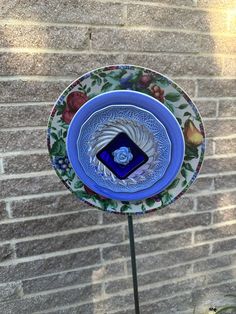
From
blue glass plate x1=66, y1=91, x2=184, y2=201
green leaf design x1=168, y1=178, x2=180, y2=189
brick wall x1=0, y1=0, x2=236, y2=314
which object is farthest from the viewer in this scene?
brick wall x1=0, y1=0, x2=236, y2=314

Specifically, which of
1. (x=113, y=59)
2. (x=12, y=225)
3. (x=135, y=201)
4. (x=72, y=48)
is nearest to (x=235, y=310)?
(x=135, y=201)

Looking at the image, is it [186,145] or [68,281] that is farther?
[68,281]

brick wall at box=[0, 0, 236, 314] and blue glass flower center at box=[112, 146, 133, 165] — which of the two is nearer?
blue glass flower center at box=[112, 146, 133, 165]

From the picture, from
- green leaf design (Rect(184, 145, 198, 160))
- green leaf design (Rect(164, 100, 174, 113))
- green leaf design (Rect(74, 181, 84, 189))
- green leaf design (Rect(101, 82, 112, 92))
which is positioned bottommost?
green leaf design (Rect(74, 181, 84, 189))

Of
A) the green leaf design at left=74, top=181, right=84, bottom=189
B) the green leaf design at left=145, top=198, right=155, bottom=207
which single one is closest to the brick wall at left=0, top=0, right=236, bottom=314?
the green leaf design at left=74, top=181, right=84, bottom=189

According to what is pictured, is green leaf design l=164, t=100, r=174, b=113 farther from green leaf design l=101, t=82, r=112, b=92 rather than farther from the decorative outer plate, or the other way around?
green leaf design l=101, t=82, r=112, b=92

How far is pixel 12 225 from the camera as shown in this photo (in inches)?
51.6

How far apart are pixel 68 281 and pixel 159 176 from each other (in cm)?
70

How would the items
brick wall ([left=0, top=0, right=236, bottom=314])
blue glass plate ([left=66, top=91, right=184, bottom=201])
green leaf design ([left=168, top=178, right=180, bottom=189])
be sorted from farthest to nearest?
brick wall ([left=0, top=0, right=236, bottom=314]) → green leaf design ([left=168, top=178, right=180, bottom=189]) → blue glass plate ([left=66, top=91, right=184, bottom=201])

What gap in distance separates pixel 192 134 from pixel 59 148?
0.37 metres

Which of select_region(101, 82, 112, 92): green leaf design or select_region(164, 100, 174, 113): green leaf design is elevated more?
select_region(101, 82, 112, 92): green leaf design

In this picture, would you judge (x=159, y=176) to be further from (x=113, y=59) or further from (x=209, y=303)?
(x=209, y=303)

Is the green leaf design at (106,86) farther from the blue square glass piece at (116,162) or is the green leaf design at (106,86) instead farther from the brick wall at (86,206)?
the brick wall at (86,206)

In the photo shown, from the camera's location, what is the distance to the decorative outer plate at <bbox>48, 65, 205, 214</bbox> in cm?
93
